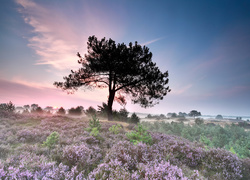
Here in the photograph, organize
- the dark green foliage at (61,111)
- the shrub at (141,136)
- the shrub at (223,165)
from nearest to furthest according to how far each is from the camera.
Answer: the shrub at (223,165)
the shrub at (141,136)
the dark green foliage at (61,111)

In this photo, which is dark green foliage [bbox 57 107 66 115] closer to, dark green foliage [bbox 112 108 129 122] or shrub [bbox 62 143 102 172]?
dark green foliage [bbox 112 108 129 122]

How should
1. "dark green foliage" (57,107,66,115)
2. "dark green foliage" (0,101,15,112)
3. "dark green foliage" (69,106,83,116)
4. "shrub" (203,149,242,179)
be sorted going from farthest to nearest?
"dark green foliage" (69,106,83,116) → "dark green foliage" (57,107,66,115) → "dark green foliage" (0,101,15,112) → "shrub" (203,149,242,179)

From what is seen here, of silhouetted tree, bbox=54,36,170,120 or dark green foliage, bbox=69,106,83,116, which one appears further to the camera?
dark green foliage, bbox=69,106,83,116

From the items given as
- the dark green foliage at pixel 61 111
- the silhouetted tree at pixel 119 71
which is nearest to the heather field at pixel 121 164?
the silhouetted tree at pixel 119 71

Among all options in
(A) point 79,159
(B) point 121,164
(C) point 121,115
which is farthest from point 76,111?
(B) point 121,164

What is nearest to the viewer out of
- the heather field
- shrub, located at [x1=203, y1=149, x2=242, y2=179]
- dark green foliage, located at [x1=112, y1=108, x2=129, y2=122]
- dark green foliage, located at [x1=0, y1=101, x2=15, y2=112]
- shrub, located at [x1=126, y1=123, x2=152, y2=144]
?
the heather field

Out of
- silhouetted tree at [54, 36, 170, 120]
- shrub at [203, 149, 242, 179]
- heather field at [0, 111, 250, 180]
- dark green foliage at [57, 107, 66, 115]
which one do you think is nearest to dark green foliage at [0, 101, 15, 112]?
silhouetted tree at [54, 36, 170, 120]

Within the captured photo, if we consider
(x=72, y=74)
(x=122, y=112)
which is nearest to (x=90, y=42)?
(x=72, y=74)

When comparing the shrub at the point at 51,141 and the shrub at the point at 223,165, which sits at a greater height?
the shrub at the point at 51,141

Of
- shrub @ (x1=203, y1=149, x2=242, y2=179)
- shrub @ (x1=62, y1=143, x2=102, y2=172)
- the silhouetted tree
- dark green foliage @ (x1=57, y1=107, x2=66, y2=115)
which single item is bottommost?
shrub @ (x1=203, y1=149, x2=242, y2=179)

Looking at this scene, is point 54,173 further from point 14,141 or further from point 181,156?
point 14,141

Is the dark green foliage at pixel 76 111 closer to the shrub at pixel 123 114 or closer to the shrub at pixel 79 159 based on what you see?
the shrub at pixel 123 114

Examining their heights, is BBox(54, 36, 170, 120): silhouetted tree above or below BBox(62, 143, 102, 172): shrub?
above

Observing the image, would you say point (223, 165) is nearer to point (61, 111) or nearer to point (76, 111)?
point (76, 111)
